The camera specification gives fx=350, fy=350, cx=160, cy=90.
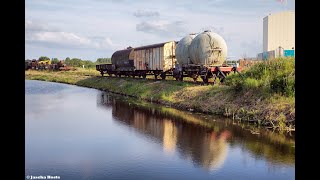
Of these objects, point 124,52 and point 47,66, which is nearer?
point 124,52

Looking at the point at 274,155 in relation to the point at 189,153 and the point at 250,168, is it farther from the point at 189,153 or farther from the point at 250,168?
the point at 189,153

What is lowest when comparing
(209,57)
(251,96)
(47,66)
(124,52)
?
(251,96)

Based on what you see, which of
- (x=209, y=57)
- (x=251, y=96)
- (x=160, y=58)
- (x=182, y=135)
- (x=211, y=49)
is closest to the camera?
(x=182, y=135)

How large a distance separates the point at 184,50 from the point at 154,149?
16.1 m

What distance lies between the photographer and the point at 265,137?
554 inches

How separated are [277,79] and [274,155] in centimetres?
716

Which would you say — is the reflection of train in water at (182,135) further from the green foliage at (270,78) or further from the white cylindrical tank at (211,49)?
the white cylindrical tank at (211,49)

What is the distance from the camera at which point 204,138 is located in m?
14.4

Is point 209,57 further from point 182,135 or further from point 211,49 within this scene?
point 182,135

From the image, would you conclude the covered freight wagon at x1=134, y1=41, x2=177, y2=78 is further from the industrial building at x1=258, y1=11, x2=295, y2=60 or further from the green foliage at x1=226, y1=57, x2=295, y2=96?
the industrial building at x1=258, y1=11, x2=295, y2=60

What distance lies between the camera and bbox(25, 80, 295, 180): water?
10258 millimetres

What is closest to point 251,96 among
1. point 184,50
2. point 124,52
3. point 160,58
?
point 184,50
